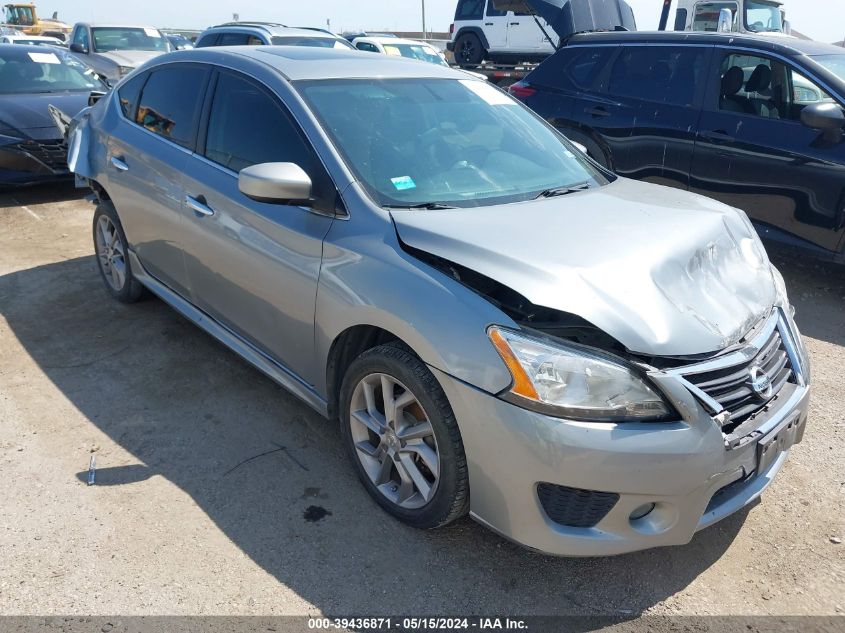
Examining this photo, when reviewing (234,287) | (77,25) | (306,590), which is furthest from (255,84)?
(77,25)

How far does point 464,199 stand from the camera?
297 centimetres

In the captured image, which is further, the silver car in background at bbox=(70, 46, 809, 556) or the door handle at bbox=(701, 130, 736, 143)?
the door handle at bbox=(701, 130, 736, 143)

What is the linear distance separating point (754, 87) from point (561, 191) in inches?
136

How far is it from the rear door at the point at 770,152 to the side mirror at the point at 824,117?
13cm

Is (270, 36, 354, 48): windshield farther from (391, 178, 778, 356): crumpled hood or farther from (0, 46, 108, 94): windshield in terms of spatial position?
(391, 178, 778, 356): crumpled hood

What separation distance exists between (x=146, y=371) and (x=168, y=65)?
1855mm

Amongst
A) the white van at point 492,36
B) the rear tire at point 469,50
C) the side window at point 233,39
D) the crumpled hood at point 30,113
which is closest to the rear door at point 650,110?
the crumpled hood at point 30,113

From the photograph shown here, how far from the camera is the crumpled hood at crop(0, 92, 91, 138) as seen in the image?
7266 millimetres

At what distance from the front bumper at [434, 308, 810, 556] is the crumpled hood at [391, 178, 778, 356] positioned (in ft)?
0.97

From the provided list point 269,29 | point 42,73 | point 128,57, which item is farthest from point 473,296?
point 128,57

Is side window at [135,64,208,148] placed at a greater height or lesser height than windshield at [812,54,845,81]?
lesser

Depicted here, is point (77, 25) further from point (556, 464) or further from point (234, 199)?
point (556, 464)

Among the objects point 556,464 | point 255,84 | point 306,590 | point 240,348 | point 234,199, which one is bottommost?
point 306,590

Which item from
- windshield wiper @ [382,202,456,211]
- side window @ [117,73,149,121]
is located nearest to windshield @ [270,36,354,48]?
side window @ [117,73,149,121]
